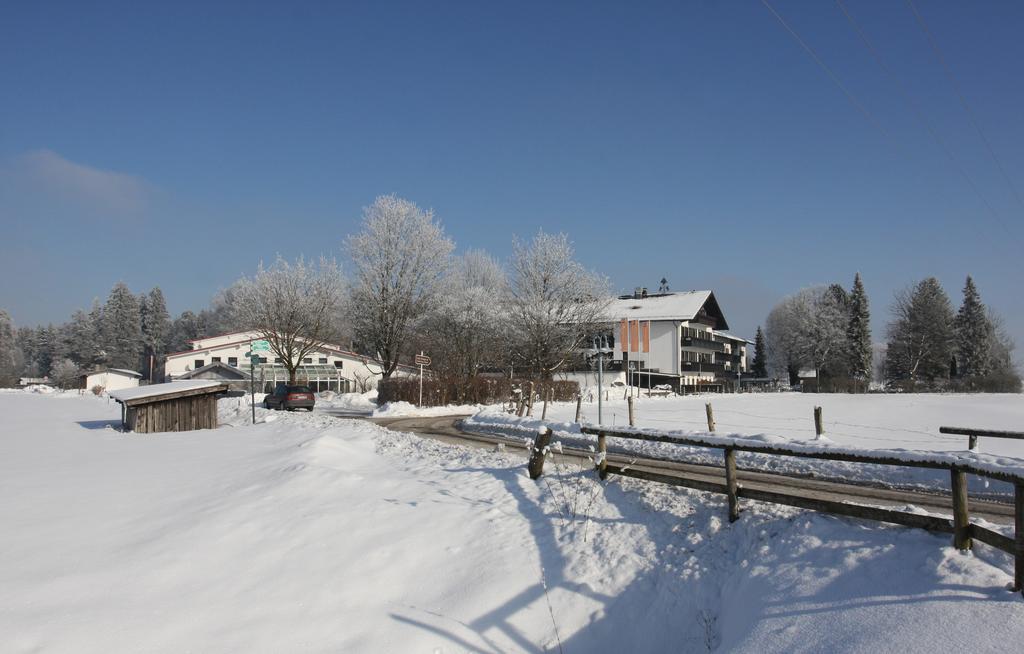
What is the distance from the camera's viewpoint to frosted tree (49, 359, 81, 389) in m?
94.9

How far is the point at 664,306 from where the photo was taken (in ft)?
251

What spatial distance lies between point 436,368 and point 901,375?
58.9 metres

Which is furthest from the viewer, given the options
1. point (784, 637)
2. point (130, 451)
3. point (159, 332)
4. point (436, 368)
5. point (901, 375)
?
point (159, 332)

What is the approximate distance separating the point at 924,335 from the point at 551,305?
51296 millimetres

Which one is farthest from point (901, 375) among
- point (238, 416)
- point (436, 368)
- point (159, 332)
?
point (159, 332)

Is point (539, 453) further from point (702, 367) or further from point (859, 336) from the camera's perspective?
point (859, 336)

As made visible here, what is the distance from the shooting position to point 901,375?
255 ft

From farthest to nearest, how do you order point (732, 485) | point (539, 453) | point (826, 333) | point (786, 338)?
point (786, 338)
point (826, 333)
point (539, 453)
point (732, 485)

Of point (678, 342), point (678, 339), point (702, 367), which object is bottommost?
point (702, 367)

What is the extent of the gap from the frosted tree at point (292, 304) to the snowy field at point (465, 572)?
41.0 metres

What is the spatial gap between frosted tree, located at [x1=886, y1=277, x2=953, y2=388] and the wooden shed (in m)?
75.1

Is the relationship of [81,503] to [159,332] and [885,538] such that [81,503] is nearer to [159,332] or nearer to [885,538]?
[885,538]

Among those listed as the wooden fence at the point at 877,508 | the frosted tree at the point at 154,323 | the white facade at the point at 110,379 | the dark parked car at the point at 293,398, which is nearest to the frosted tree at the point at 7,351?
the frosted tree at the point at 154,323

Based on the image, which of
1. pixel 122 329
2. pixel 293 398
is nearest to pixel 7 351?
pixel 122 329
